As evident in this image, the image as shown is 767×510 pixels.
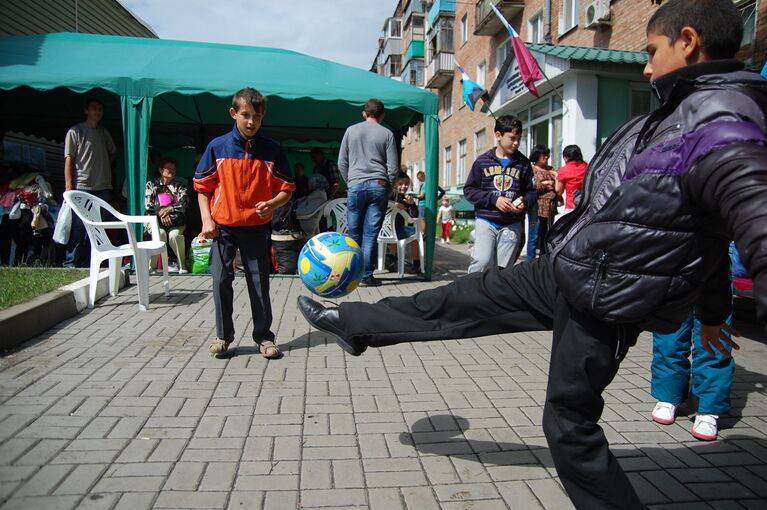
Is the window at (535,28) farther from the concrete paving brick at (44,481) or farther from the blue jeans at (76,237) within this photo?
the concrete paving brick at (44,481)

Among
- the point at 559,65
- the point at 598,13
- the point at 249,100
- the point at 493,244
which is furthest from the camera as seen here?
the point at 598,13

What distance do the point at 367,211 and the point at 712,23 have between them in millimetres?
6110

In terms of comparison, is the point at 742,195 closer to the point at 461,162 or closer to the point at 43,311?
the point at 43,311

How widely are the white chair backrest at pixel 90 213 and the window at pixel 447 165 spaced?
25.0 metres

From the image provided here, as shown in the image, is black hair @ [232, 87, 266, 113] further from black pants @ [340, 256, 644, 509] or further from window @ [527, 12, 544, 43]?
window @ [527, 12, 544, 43]

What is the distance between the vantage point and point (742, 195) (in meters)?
1.46

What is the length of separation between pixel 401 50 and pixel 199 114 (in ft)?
136

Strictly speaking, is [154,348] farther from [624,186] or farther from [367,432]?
[624,186]

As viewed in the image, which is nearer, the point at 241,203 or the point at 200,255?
the point at 241,203

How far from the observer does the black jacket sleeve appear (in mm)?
1393

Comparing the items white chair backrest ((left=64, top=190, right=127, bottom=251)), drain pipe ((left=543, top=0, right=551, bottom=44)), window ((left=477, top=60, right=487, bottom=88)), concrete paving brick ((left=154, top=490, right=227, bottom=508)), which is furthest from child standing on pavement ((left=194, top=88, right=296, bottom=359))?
window ((left=477, top=60, right=487, bottom=88))

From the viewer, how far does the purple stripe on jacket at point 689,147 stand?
1.56m

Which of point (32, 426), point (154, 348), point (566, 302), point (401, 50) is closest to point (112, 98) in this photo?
point (154, 348)

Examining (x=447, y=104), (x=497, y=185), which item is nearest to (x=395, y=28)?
(x=447, y=104)
